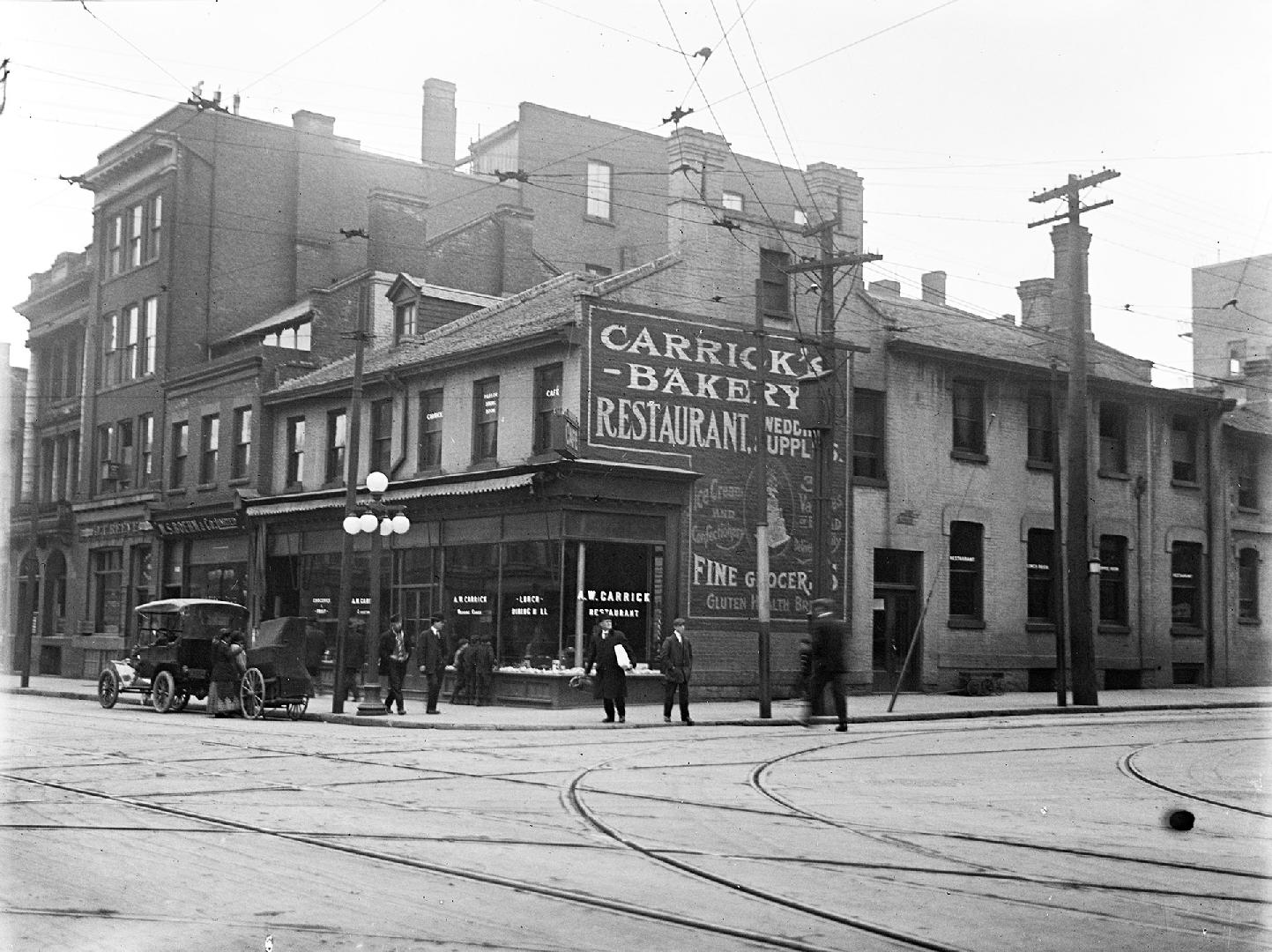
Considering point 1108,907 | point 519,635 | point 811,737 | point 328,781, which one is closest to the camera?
point 1108,907

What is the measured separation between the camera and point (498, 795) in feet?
43.2

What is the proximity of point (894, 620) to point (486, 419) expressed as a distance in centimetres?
1053

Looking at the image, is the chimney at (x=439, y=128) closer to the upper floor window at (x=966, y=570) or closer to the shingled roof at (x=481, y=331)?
the shingled roof at (x=481, y=331)

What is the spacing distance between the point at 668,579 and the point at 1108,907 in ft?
69.8

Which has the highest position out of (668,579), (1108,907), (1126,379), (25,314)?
(25,314)

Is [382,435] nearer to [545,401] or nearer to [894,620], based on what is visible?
[545,401]

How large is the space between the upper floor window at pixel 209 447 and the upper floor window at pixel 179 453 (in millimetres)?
1065

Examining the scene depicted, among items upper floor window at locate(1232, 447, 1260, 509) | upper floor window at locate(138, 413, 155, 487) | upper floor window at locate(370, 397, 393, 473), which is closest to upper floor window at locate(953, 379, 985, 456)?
upper floor window at locate(1232, 447, 1260, 509)

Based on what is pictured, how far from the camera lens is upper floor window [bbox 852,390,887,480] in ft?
108

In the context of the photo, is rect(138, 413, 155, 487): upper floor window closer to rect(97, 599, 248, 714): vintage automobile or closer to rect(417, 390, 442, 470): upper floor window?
rect(417, 390, 442, 470): upper floor window

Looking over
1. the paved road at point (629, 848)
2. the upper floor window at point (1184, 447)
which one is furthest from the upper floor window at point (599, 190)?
the paved road at point (629, 848)

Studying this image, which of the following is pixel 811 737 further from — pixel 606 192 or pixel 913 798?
pixel 606 192

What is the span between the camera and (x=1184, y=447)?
39.2 meters

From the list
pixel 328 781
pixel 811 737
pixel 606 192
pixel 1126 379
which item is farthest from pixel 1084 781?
pixel 606 192
